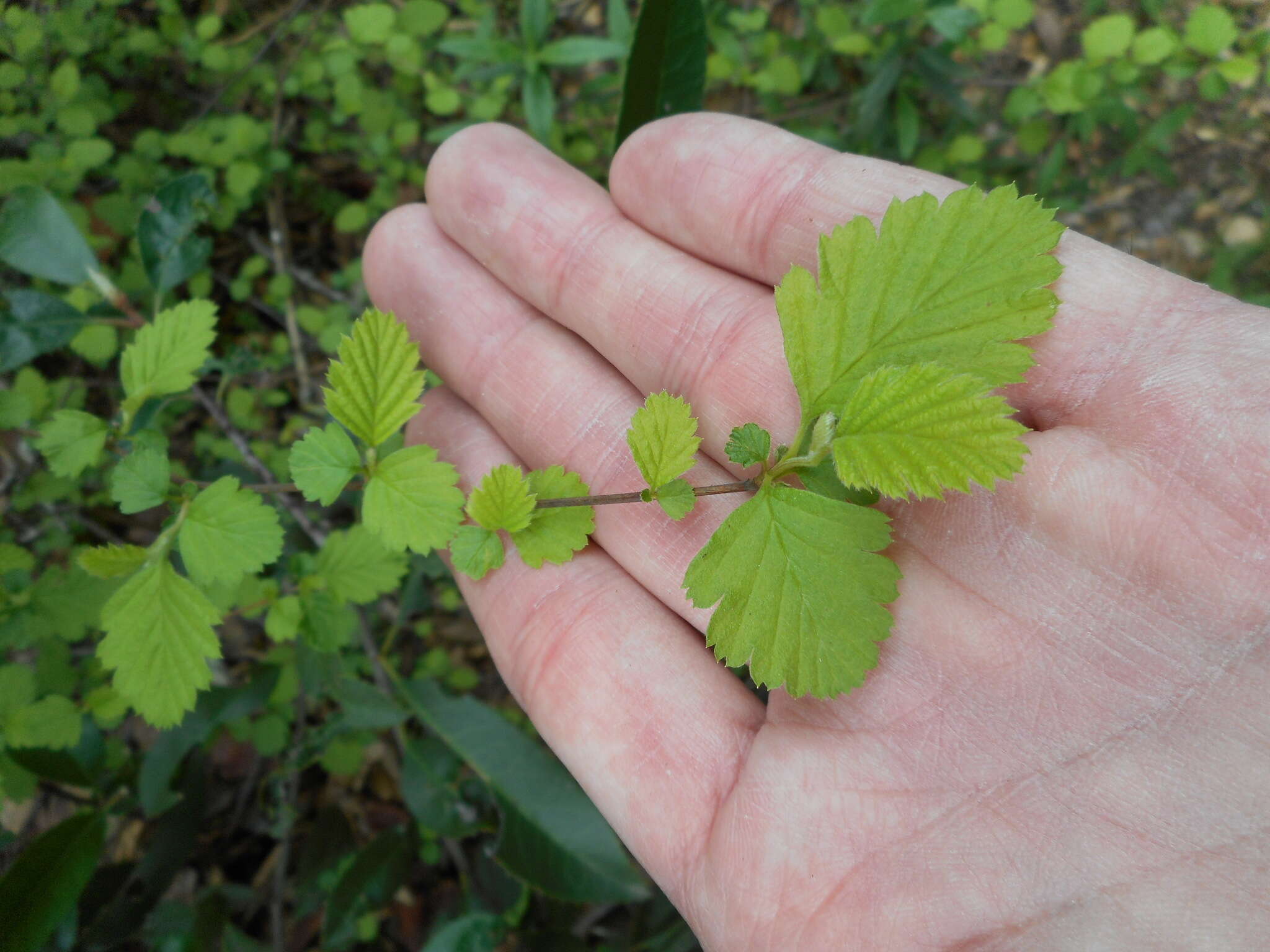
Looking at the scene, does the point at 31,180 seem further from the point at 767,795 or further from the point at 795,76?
the point at 767,795

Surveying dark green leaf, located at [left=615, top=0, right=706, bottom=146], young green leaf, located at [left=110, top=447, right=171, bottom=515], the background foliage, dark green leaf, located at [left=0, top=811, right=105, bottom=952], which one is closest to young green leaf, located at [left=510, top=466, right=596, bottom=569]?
the background foliage

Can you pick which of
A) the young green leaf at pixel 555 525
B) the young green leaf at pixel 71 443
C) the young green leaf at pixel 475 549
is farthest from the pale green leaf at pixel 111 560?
the young green leaf at pixel 555 525

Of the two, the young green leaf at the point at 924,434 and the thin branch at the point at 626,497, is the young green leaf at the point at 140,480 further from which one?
the young green leaf at the point at 924,434

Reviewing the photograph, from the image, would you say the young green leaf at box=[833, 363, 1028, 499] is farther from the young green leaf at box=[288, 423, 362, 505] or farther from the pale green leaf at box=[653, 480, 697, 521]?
the young green leaf at box=[288, 423, 362, 505]

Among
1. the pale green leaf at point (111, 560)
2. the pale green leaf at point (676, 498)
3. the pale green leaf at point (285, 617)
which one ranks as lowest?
the pale green leaf at point (285, 617)

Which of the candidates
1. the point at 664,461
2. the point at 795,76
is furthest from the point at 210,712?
the point at 795,76

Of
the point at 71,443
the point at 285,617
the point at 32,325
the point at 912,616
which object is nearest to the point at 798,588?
the point at 912,616

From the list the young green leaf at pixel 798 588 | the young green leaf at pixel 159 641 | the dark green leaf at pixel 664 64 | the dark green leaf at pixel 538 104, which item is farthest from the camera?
the dark green leaf at pixel 538 104

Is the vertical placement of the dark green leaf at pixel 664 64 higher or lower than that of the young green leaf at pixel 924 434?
higher
